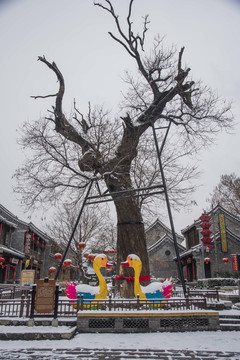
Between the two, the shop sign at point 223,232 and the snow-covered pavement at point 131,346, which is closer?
the snow-covered pavement at point 131,346

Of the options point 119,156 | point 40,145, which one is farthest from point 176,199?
point 40,145

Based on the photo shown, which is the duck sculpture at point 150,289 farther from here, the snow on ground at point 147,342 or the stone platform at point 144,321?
the snow on ground at point 147,342

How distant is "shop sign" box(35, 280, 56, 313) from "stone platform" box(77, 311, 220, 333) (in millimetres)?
976

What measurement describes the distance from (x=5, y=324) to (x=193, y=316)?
576cm

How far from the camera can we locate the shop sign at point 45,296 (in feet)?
27.5

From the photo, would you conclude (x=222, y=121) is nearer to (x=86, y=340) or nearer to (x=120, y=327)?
(x=120, y=327)

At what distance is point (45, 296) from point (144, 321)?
10.1 ft

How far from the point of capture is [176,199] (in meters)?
15.4

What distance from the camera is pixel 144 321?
8258 mm

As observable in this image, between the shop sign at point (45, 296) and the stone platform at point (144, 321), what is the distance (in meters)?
0.98

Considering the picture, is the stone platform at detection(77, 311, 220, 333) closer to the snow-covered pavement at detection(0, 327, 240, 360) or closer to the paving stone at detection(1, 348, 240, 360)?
the snow-covered pavement at detection(0, 327, 240, 360)

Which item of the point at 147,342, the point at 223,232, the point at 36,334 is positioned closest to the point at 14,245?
the point at 223,232

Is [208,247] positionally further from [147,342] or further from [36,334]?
[36,334]

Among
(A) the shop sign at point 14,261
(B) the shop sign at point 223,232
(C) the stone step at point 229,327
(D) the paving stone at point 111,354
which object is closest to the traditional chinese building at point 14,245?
(A) the shop sign at point 14,261
